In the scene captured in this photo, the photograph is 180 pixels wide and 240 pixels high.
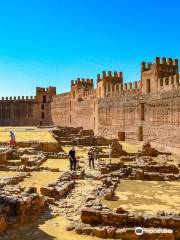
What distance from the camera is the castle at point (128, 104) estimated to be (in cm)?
3434

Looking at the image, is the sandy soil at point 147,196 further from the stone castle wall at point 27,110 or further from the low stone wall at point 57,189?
the stone castle wall at point 27,110

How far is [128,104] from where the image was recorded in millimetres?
43156

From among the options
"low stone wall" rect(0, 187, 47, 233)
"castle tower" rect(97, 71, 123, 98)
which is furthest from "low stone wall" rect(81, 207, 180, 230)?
"castle tower" rect(97, 71, 123, 98)

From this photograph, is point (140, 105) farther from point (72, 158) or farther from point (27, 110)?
point (27, 110)

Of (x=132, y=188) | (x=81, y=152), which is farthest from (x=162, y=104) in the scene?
(x=132, y=188)

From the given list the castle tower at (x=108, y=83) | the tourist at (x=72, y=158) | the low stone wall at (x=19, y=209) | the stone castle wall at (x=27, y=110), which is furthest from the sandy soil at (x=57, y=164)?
the stone castle wall at (x=27, y=110)

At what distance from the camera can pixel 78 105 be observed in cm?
6462

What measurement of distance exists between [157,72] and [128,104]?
698 centimetres

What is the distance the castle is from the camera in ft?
113

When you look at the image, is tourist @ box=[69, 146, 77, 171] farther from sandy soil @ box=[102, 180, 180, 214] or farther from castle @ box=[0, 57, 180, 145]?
castle @ box=[0, 57, 180, 145]

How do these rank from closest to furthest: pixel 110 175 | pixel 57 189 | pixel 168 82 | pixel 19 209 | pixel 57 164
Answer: pixel 19 209 → pixel 57 189 → pixel 110 175 → pixel 57 164 → pixel 168 82

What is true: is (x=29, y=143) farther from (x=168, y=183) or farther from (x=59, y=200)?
(x=59, y=200)

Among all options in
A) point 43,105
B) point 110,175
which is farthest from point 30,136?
point 43,105

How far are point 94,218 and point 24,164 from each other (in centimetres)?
1346
